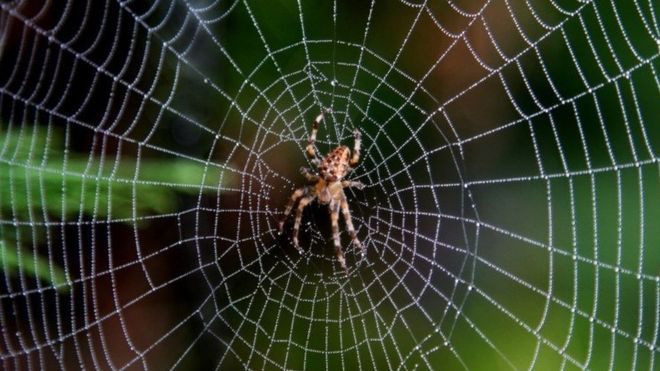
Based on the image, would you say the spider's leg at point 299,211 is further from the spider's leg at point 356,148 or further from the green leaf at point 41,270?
the green leaf at point 41,270


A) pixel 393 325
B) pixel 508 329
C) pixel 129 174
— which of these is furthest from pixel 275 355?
pixel 129 174

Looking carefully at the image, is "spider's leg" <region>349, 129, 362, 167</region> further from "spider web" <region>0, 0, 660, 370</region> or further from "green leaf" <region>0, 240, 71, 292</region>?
"green leaf" <region>0, 240, 71, 292</region>

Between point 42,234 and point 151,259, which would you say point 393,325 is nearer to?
point 151,259

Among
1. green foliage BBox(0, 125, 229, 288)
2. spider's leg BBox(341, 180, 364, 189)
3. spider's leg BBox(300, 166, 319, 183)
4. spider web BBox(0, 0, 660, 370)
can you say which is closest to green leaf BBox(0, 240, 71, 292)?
green foliage BBox(0, 125, 229, 288)

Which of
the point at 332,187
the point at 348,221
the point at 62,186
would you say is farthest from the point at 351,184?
the point at 62,186

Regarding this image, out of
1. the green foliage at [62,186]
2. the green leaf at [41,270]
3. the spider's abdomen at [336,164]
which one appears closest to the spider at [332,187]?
the spider's abdomen at [336,164]

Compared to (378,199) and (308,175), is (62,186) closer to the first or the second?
(308,175)
